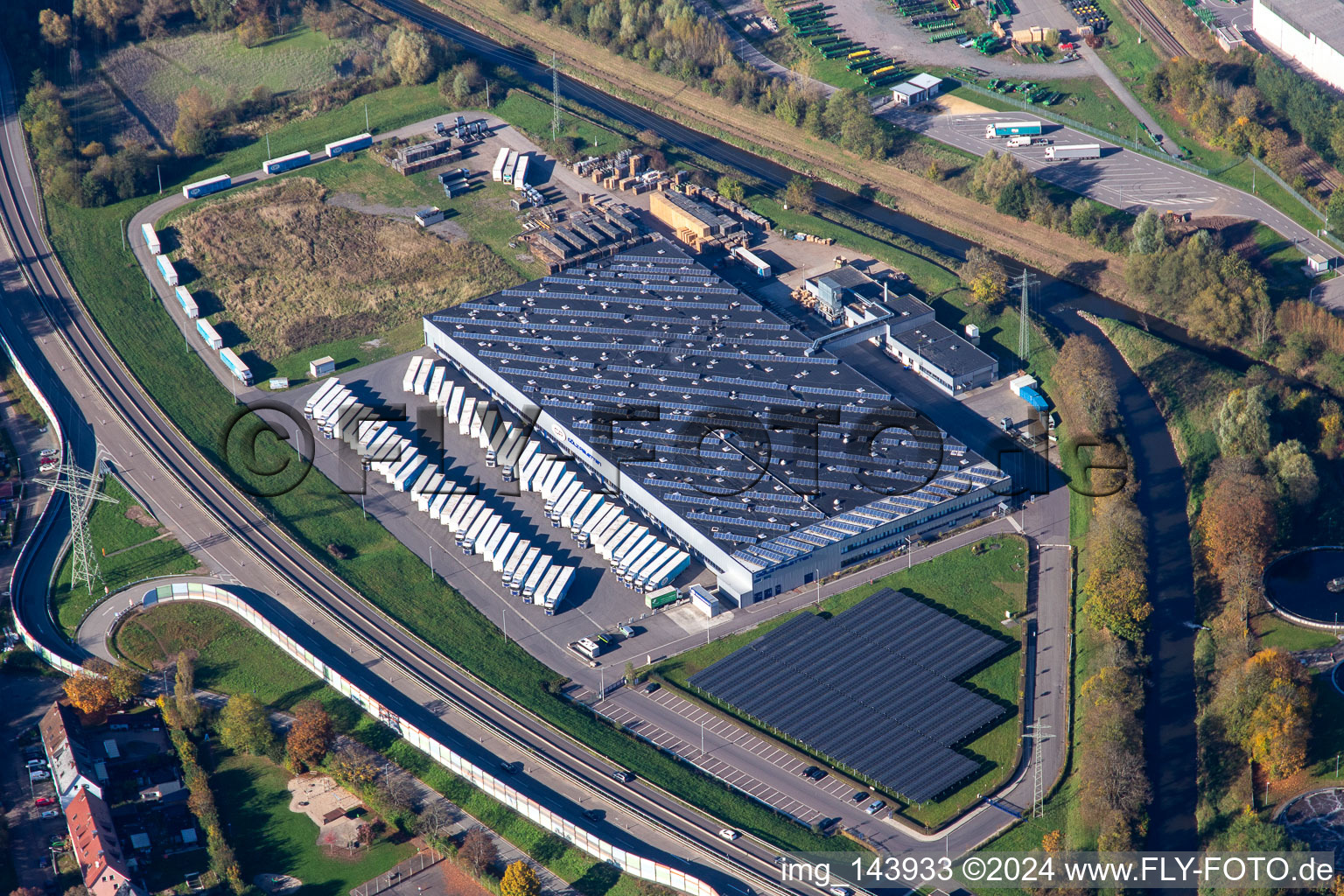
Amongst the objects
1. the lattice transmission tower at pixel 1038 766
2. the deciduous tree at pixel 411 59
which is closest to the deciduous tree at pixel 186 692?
the lattice transmission tower at pixel 1038 766

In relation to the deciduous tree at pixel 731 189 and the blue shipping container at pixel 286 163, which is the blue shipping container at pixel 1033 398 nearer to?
the deciduous tree at pixel 731 189

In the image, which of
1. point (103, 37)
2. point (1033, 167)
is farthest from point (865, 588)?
point (103, 37)

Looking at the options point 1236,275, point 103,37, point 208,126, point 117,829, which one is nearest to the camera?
point 117,829

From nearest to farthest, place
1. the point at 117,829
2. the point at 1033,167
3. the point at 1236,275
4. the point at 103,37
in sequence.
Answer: the point at 117,829, the point at 1236,275, the point at 1033,167, the point at 103,37

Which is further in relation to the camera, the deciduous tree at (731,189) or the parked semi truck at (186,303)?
the deciduous tree at (731,189)

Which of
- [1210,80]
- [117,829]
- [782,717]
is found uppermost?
[1210,80]

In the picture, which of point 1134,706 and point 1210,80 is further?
point 1210,80

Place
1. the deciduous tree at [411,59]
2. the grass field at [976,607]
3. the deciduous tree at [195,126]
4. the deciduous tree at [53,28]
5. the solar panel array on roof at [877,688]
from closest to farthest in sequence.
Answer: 1. the solar panel array on roof at [877,688]
2. the grass field at [976,607]
3. the deciduous tree at [195,126]
4. the deciduous tree at [411,59]
5. the deciduous tree at [53,28]

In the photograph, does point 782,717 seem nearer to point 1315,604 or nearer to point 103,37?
point 1315,604
